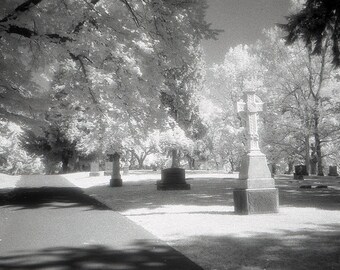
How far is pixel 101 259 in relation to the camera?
5.21 metres

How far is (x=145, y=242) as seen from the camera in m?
6.35

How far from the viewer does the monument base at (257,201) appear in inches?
372

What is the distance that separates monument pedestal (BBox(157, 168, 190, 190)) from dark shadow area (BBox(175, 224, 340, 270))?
1255 cm

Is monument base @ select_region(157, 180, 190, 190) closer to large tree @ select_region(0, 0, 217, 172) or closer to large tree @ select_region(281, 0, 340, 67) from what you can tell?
large tree @ select_region(0, 0, 217, 172)

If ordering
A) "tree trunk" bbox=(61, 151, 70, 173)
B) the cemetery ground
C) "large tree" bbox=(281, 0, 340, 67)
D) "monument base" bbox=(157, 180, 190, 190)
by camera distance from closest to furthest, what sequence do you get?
the cemetery ground → "large tree" bbox=(281, 0, 340, 67) → "monument base" bbox=(157, 180, 190, 190) → "tree trunk" bbox=(61, 151, 70, 173)

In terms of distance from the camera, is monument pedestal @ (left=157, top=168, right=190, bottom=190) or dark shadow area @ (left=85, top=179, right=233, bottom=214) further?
monument pedestal @ (left=157, top=168, right=190, bottom=190)

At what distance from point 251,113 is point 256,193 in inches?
98.8

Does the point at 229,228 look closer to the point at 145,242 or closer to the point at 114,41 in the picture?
the point at 145,242

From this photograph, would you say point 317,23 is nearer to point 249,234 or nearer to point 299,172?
point 249,234

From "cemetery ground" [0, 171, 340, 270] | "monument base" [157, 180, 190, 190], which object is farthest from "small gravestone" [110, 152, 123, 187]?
"cemetery ground" [0, 171, 340, 270]

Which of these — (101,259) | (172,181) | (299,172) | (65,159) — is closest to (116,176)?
(172,181)

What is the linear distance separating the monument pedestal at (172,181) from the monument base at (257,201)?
32.3 feet

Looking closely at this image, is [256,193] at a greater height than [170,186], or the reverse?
[256,193]

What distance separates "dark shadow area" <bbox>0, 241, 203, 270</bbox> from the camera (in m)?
4.82
